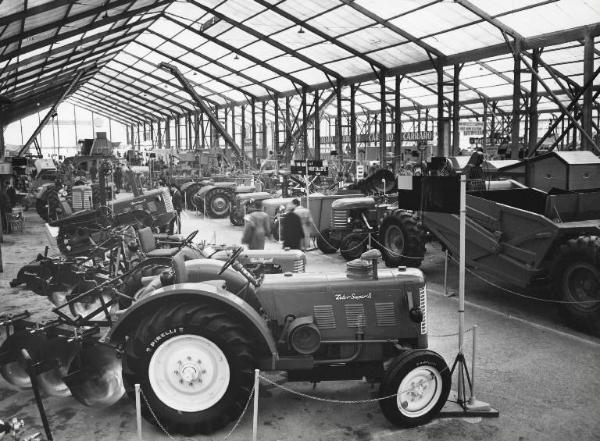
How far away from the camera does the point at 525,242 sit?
7156 mm

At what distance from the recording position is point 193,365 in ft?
13.4

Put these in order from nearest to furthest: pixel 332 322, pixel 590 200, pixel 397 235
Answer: pixel 332 322
pixel 590 200
pixel 397 235

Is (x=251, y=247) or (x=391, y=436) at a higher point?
(x=251, y=247)

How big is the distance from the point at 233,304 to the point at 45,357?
6.13 ft

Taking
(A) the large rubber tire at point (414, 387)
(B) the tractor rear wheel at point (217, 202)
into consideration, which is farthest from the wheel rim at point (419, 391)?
(B) the tractor rear wheel at point (217, 202)

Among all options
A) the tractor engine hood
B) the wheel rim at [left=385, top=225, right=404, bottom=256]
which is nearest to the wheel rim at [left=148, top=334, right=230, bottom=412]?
the tractor engine hood

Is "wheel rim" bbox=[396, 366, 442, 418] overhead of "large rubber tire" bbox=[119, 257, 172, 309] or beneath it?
beneath

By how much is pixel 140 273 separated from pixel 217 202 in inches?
476

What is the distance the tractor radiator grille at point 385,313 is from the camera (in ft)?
14.7

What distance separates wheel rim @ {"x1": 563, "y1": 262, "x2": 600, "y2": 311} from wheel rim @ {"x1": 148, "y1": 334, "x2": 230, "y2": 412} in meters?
4.68

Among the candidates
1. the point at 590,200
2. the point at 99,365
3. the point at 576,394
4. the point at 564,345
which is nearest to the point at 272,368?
the point at 99,365

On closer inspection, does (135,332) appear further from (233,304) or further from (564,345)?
(564,345)

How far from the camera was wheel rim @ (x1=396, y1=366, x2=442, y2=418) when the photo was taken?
13.7 ft

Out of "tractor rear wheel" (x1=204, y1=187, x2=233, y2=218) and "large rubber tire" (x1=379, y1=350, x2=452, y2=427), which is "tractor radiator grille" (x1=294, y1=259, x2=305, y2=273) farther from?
"tractor rear wheel" (x1=204, y1=187, x2=233, y2=218)
